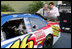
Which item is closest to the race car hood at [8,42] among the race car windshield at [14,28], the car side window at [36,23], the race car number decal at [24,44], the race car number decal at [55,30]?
the race car number decal at [24,44]

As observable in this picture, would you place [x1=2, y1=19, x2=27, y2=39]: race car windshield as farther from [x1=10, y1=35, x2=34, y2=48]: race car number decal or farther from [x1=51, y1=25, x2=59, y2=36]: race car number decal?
[x1=51, y1=25, x2=59, y2=36]: race car number decal

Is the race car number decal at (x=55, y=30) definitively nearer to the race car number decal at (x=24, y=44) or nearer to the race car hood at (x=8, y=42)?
the race car number decal at (x=24, y=44)

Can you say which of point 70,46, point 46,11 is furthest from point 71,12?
point 70,46

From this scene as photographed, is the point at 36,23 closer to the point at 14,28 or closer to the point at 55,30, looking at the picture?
the point at 14,28

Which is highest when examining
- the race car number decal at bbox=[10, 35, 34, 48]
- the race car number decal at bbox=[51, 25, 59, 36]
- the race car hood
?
the race car hood

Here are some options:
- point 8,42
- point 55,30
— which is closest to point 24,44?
point 8,42

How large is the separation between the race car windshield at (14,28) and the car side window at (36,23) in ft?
0.96

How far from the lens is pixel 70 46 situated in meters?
6.21

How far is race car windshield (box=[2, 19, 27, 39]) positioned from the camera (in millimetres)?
3836

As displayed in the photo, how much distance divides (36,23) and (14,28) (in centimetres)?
88

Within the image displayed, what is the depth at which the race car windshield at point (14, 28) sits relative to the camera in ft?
12.6

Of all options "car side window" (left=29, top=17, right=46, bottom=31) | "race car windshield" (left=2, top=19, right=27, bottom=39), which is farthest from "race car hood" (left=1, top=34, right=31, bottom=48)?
"car side window" (left=29, top=17, right=46, bottom=31)

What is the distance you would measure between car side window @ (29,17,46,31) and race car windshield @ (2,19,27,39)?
294mm

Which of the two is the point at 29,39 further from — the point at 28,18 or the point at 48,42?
the point at 48,42
